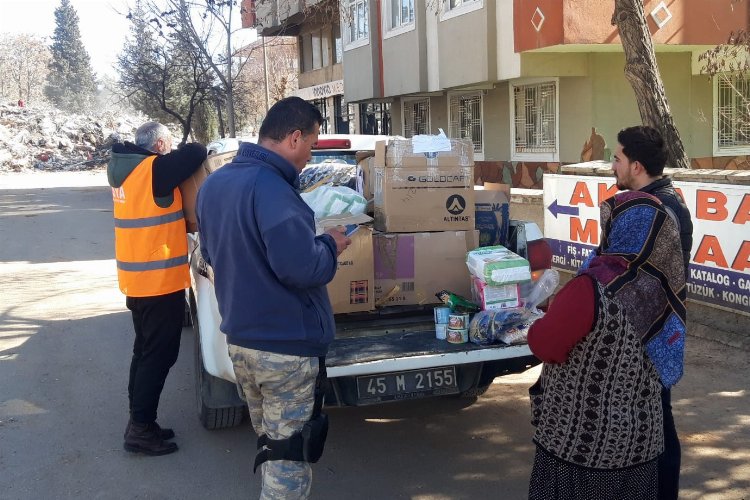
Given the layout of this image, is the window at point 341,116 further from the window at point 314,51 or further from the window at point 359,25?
the window at point 359,25

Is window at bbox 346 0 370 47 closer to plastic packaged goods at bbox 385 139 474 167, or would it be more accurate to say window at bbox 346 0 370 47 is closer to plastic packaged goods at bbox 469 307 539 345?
plastic packaged goods at bbox 385 139 474 167

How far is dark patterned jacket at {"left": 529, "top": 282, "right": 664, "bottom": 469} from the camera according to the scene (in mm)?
2604

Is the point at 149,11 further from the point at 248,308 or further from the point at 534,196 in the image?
the point at 248,308

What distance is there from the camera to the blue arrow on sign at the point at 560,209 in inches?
317

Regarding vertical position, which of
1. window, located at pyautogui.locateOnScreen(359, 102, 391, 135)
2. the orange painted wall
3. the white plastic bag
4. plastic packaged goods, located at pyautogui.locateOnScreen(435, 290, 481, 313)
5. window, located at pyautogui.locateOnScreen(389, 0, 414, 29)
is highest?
window, located at pyautogui.locateOnScreen(389, 0, 414, 29)

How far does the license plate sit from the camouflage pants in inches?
33.5

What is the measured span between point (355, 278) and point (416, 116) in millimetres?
16226

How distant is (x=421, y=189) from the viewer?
4516mm

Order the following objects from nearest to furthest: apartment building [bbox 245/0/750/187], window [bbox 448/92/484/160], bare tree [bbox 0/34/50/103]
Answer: apartment building [bbox 245/0/750/187]
window [bbox 448/92/484/160]
bare tree [bbox 0/34/50/103]

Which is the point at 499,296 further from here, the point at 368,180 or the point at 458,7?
the point at 458,7

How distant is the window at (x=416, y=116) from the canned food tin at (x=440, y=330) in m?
15.4

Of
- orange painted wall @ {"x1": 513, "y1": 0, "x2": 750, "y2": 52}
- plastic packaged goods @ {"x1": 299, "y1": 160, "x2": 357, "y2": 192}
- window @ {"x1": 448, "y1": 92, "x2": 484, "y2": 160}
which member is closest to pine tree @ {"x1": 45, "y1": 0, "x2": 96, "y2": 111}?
window @ {"x1": 448, "y1": 92, "x2": 484, "y2": 160}

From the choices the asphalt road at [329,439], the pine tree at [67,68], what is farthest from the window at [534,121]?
the pine tree at [67,68]

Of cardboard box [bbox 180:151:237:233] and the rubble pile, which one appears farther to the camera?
the rubble pile
